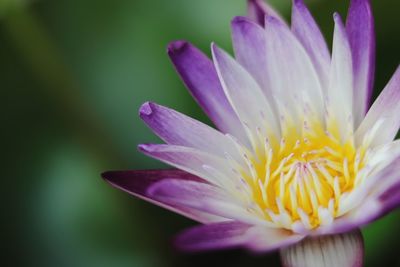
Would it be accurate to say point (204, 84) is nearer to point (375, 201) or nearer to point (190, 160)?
point (190, 160)

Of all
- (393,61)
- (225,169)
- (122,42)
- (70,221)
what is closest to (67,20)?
(122,42)

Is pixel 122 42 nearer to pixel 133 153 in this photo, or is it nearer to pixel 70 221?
pixel 133 153

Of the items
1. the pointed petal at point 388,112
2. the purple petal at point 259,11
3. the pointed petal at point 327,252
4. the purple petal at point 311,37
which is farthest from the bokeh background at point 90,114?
the pointed petal at point 327,252

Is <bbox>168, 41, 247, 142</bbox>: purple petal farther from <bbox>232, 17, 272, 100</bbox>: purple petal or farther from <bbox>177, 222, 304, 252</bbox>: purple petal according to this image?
<bbox>177, 222, 304, 252</bbox>: purple petal

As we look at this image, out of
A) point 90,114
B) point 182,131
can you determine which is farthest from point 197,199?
point 90,114

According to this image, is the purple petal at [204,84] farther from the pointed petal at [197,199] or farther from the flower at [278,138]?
the pointed petal at [197,199]

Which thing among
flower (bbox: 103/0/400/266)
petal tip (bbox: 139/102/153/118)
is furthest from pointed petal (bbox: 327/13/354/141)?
petal tip (bbox: 139/102/153/118)
